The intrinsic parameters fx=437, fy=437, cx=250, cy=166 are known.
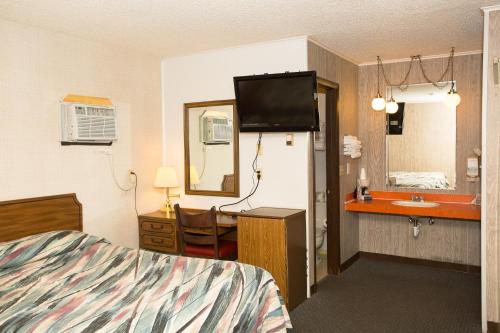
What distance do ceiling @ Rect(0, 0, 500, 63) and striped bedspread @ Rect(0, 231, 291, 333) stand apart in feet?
5.60

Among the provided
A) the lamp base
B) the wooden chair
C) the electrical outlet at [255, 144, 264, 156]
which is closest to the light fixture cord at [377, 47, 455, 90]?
the electrical outlet at [255, 144, 264, 156]

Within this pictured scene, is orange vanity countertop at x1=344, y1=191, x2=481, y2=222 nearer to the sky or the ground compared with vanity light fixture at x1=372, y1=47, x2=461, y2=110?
A: nearer to the ground

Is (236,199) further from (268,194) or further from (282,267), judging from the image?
(282,267)

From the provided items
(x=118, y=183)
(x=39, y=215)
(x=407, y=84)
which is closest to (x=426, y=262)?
(x=407, y=84)

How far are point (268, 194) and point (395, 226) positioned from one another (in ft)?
6.19

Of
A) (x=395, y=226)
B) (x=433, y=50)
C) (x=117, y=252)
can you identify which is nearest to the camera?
(x=117, y=252)

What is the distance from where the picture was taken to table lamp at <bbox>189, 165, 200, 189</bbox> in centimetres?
483

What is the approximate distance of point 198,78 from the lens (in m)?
4.73

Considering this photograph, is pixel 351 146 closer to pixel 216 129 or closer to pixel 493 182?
pixel 216 129

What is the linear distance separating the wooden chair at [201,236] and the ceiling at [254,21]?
1548 mm

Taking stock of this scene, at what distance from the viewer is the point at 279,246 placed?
12.2 ft

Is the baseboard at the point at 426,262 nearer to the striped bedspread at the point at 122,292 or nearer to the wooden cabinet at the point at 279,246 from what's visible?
the wooden cabinet at the point at 279,246

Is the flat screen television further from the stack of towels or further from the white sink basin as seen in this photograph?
the white sink basin

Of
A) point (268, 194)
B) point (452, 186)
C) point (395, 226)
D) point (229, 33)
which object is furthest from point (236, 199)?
point (452, 186)
